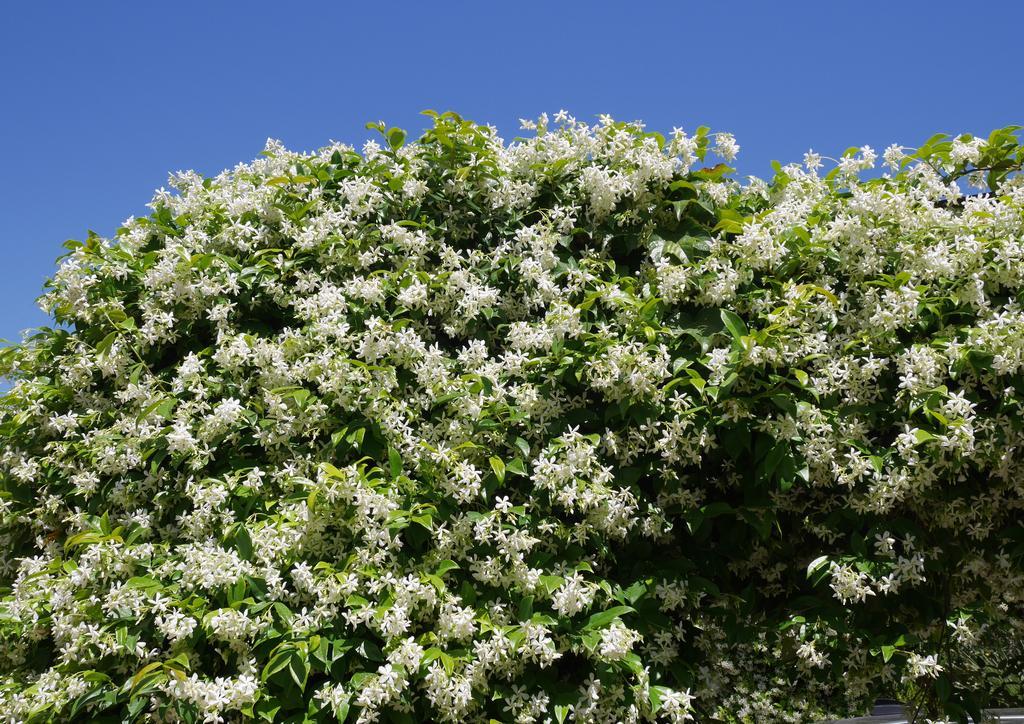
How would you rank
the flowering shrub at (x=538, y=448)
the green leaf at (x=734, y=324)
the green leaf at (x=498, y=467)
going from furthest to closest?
the green leaf at (x=734, y=324)
the green leaf at (x=498, y=467)
the flowering shrub at (x=538, y=448)

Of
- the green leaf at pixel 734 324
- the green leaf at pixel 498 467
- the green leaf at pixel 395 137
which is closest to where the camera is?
the green leaf at pixel 498 467

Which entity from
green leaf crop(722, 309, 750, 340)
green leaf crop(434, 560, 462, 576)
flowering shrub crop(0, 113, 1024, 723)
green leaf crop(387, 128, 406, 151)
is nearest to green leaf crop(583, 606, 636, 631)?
flowering shrub crop(0, 113, 1024, 723)

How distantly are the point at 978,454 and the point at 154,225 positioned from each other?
3968 mm

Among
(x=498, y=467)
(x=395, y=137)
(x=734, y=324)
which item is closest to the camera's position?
(x=498, y=467)

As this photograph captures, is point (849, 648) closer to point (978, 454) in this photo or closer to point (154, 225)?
point (978, 454)

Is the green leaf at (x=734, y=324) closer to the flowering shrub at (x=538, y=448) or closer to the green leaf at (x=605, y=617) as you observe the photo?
the flowering shrub at (x=538, y=448)

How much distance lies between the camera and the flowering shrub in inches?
117

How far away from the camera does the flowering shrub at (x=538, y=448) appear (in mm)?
2979

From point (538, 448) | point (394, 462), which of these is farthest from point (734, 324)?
A: point (394, 462)

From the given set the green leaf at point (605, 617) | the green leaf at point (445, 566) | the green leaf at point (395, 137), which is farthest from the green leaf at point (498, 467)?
the green leaf at point (395, 137)

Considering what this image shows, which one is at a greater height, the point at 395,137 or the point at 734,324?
the point at 395,137

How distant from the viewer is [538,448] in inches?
131

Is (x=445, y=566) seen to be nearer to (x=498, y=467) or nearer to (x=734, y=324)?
(x=498, y=467)

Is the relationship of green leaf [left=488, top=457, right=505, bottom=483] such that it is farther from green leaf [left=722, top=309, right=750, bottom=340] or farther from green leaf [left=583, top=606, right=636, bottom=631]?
green leaf [left=722, top=309, right=750, bottom=340]
